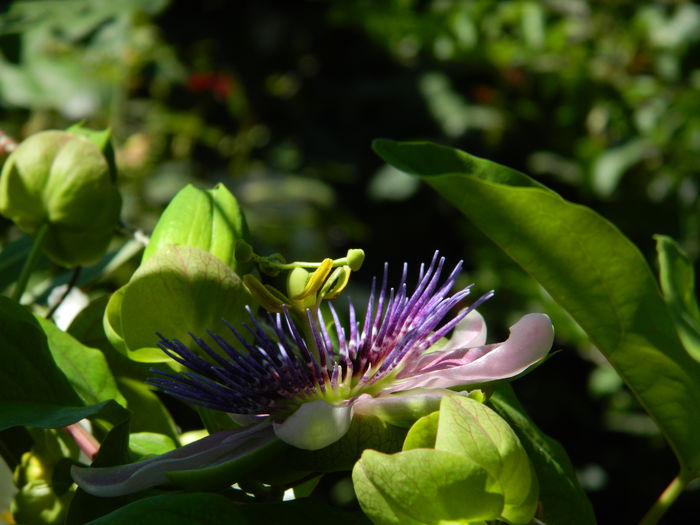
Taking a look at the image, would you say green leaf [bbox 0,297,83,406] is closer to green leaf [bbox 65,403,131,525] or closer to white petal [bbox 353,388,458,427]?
green leaf [bbox 65,403,131,525]

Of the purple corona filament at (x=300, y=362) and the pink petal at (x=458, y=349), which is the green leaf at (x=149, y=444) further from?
the pink petal at (x=458, y=349)

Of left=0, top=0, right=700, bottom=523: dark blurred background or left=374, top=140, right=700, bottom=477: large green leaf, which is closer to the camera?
left=374, top=140, right=700, bottom=477: large green leaf

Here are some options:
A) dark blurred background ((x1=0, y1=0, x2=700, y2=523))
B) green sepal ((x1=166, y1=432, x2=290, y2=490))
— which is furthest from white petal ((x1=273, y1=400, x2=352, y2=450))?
dark blurred background ((x1=0, y1=0, x2=700, y2=523))

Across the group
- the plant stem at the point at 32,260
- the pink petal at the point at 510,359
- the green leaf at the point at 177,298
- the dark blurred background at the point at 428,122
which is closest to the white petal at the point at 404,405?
the pink petal at the point at 510,359

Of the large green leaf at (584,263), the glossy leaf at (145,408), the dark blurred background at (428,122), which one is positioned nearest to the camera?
the large green leaf at (584,263)

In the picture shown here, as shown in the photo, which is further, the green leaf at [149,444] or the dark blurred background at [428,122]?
the dark blurred background at [428,122]

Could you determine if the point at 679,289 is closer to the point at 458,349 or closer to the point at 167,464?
the point at 458,349

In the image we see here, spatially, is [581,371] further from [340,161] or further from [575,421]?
[340,161]
